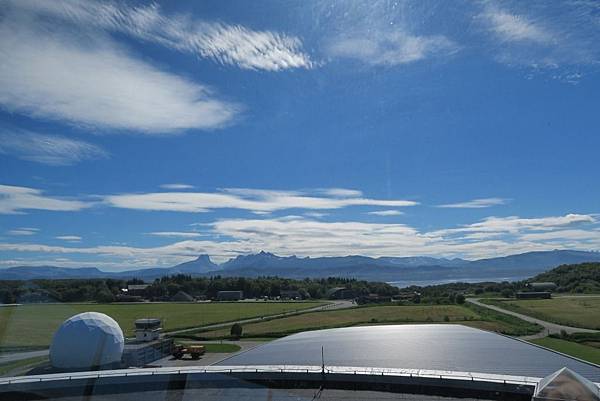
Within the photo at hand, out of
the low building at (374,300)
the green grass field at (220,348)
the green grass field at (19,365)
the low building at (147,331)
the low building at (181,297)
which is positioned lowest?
the green grass field at (19,365)

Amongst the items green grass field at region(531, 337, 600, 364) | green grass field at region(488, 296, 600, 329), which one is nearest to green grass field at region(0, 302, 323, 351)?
green grass field at region(488, 296, 600, 329)

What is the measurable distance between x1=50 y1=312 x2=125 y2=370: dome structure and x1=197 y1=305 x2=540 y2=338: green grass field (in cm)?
1851

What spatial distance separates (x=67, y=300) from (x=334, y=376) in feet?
199

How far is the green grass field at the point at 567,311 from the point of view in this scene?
1706 inches

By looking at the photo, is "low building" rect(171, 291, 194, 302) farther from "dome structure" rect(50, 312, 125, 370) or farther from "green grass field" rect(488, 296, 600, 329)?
"dome structure" rect(50, 312, 125, 370)

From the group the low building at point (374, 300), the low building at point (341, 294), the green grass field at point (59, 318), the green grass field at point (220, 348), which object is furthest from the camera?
the low building at point (341, 294)

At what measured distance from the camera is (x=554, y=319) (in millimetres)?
45906

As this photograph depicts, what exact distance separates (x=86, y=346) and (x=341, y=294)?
66.7m

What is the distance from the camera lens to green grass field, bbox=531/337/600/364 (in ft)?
85.2

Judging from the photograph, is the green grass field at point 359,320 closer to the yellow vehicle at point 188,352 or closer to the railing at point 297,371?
the yellow vehicle at point 188,352

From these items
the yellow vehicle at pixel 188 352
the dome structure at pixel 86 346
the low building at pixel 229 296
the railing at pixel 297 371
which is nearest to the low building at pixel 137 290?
the low building at pixel 229 296

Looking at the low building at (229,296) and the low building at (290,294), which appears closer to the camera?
the low building at (229,296)

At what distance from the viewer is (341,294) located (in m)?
85.7

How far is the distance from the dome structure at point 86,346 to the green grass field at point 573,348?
2118 cm
